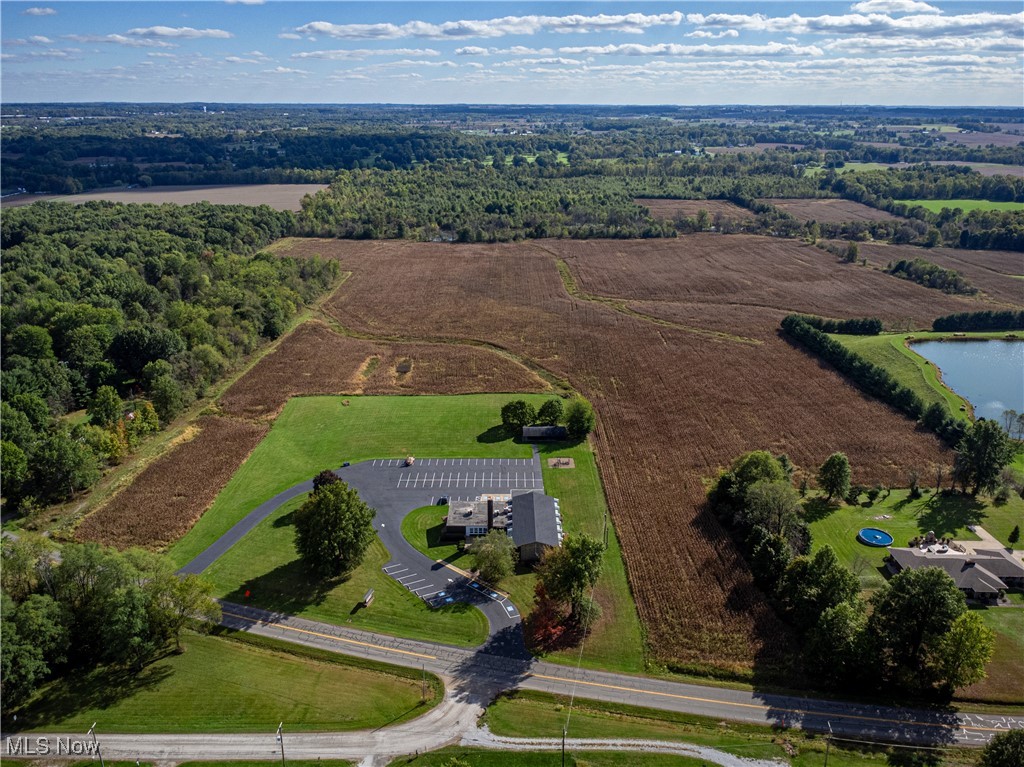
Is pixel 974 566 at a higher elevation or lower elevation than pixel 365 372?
lower

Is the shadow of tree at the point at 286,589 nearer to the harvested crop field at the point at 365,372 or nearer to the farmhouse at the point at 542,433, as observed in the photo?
the farmhouse at the point at 542,433

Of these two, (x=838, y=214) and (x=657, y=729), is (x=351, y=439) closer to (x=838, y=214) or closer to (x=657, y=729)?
(x=657, y=729)

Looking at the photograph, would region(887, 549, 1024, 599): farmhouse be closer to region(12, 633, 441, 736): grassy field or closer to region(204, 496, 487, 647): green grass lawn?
region(204, 496, 487, 647): green grass lawn

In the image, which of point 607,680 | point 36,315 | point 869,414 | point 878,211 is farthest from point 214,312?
point 878,211

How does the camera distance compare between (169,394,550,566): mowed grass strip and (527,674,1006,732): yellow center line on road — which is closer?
(527,674,1006,732): yellow center line on road

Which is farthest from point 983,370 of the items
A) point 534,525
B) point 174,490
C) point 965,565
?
point 174,490

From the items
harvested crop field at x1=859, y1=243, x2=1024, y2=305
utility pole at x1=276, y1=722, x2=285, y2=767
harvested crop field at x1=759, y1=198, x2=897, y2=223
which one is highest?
harvested crop field at x1=759, y1=198, x2=897, y2=223

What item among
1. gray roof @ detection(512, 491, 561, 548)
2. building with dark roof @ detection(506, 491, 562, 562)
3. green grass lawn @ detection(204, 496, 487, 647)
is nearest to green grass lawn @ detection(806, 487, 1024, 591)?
building with dark roof @ detection(506, 491, 562, 562)
